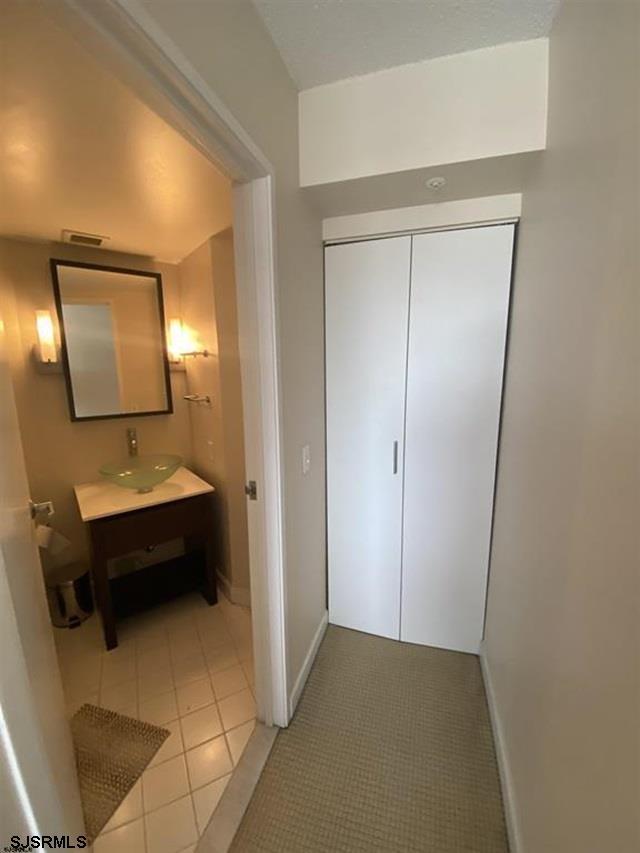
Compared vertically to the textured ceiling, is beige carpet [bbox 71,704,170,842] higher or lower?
lower

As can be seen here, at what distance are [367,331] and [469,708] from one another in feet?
5.73

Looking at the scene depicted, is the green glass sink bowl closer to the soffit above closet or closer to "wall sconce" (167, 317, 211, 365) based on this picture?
"wall sconce" (167, 317, 211, 365)

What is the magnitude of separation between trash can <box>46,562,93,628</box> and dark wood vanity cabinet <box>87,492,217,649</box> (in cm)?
21

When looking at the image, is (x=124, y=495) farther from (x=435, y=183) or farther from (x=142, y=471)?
(x=435, y=183)

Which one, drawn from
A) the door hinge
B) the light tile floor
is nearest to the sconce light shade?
the door hinge

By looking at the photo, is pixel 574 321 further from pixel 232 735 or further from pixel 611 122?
pixel 232 735

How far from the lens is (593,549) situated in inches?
27.2

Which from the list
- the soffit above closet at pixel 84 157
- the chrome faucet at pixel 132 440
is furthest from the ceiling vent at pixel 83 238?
the chrome faucet at pixel 132 440

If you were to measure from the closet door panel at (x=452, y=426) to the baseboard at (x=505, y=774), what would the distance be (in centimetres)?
29

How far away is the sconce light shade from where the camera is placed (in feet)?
6.36

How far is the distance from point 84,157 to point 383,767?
2.46 m

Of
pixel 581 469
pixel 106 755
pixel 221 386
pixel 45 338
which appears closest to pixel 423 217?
pixel 581 469

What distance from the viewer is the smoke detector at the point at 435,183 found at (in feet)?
4.34

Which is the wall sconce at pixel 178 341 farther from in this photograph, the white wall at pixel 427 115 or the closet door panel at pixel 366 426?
the white wall at pixel 427 115
